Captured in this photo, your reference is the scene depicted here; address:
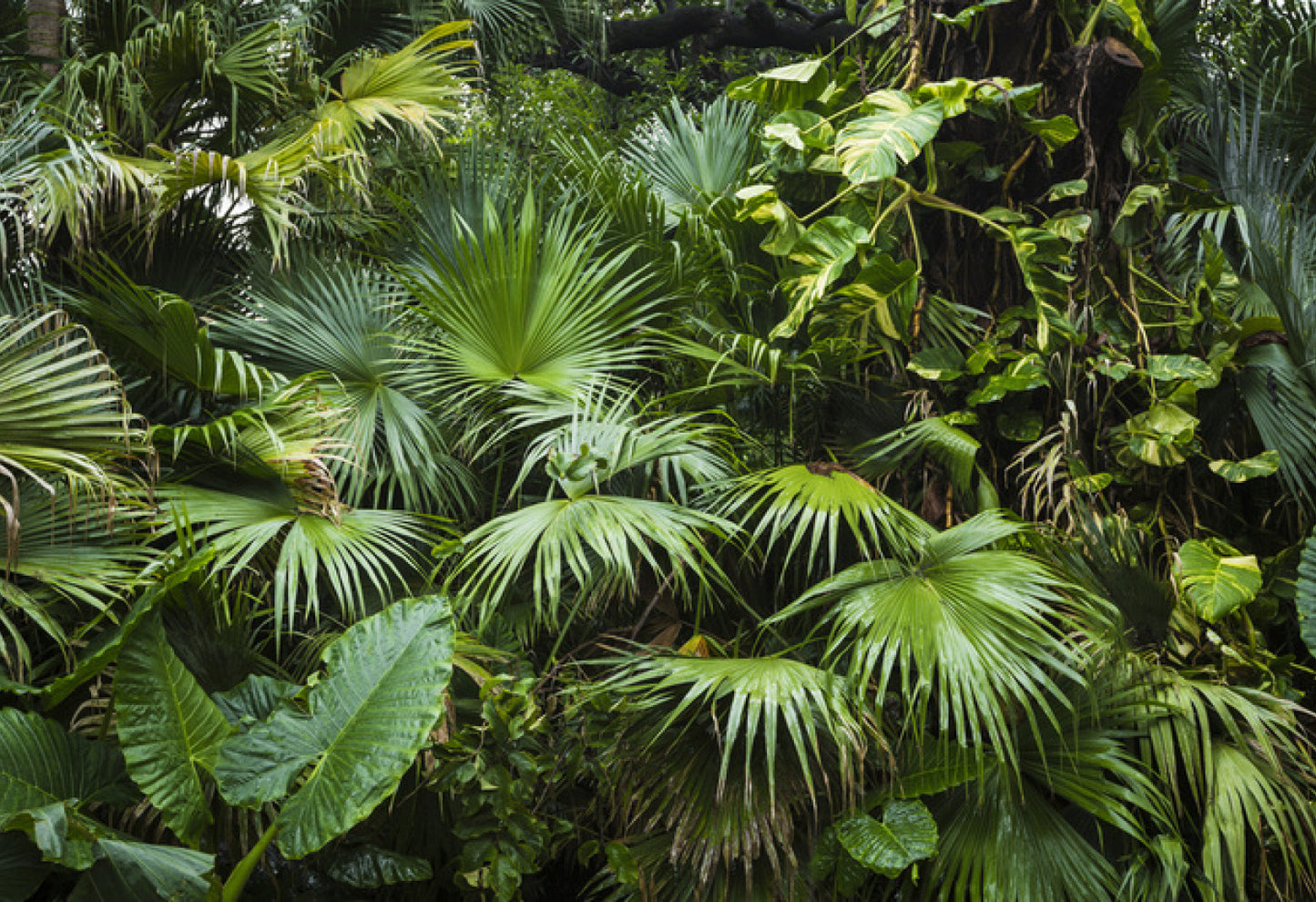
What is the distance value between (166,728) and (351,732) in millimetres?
423

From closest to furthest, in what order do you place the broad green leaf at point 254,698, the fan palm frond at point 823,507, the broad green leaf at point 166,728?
1. the broad green leaf at point 166,728
2. the fan palm frond at point 823,507
3. the broad green leaf at point 254,698

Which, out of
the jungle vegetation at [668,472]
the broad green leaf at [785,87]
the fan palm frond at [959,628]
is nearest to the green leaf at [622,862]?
the jungle vegetation at [668,472]

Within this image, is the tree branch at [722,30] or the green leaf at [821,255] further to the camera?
the tree branch at [722,30]

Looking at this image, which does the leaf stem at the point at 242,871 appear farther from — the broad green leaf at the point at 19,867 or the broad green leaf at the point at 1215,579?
the broad green leaf at the point at 1215,579

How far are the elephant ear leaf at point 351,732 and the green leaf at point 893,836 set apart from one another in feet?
2.97

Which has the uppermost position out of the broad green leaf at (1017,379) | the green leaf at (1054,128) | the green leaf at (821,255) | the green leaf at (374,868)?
the green leaf at (1054,128)

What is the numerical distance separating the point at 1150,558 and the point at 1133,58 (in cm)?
148

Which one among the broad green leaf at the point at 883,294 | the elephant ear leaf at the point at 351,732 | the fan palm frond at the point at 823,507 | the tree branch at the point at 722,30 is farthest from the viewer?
the tree branch at the point at 722,30

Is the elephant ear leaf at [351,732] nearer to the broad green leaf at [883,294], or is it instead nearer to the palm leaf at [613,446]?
the palm leaf at [613,446]

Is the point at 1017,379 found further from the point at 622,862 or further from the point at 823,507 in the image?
the point at 622,862

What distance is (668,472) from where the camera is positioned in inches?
129

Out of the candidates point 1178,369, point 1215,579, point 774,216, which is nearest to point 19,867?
point 774,216

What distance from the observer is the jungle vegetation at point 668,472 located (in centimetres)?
237

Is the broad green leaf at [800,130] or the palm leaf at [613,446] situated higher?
the broad green leaf at [800,130]
